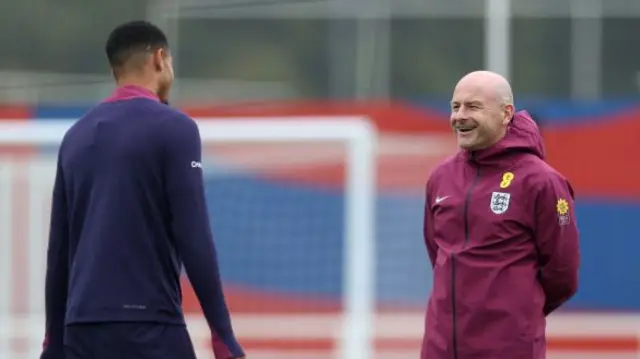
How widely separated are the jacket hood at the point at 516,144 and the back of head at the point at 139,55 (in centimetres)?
103

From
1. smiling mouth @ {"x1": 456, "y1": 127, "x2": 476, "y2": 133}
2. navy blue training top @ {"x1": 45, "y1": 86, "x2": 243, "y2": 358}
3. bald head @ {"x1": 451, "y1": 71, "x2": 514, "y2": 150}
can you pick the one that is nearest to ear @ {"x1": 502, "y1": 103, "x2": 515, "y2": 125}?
bald head @ {"x1": 451, "y1": 71, "x2": 514, "y2": 150}

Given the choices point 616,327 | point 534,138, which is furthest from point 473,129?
point 616,327

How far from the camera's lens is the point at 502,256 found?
4.92 meters

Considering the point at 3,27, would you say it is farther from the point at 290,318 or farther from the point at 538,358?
the point at 538,358

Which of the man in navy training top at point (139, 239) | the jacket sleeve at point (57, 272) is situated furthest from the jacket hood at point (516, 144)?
the jacket sleeve at point (57, 272)

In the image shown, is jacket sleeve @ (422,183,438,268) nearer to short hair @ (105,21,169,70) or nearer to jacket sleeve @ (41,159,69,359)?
short hair @ (105,21,169,70)

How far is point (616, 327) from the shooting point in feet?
33.7

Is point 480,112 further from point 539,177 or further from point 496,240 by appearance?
point 496,240

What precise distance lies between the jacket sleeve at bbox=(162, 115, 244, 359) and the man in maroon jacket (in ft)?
2.33

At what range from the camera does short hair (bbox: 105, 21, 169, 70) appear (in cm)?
498

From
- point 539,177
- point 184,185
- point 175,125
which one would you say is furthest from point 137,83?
point 539,177

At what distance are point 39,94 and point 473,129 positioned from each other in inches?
279

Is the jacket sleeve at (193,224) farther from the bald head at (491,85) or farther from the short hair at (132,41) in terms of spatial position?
the bald head at (491,85)

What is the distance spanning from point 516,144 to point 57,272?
1509 millimetres
